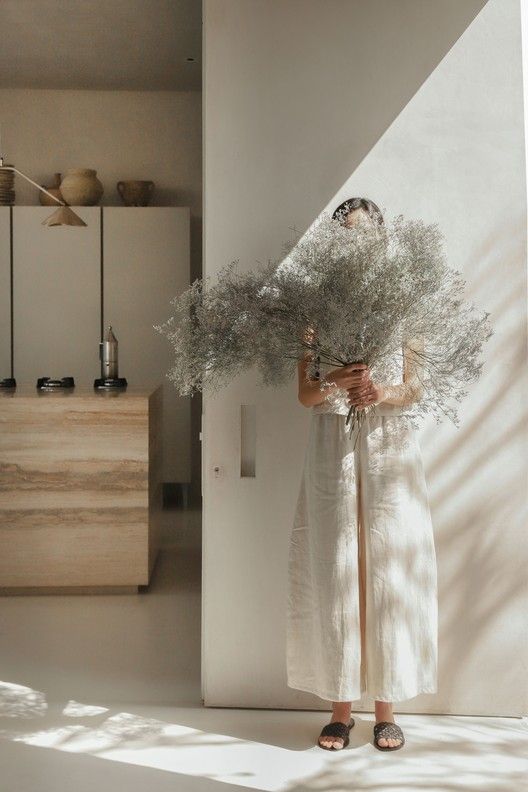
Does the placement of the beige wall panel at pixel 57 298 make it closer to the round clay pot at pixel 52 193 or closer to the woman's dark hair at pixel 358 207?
the round clay pot at pixel 52 193

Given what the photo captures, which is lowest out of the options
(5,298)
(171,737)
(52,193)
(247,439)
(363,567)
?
(171,737)

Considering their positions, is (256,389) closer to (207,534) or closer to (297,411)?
(297,411)

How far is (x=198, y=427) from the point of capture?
7.84m

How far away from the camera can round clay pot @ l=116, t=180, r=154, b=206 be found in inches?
301

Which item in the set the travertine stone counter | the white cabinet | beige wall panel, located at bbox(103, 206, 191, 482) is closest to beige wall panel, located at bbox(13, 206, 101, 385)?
the white cabinet

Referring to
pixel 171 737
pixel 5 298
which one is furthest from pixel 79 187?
pixel 171 737

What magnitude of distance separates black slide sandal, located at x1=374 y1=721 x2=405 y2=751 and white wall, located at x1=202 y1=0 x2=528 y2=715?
11.5 inches

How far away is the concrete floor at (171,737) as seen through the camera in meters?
2.69

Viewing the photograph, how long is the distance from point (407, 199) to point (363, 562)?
1.28 meters

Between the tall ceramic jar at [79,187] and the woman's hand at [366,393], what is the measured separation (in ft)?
17.5

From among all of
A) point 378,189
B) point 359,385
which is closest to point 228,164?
point 378,189

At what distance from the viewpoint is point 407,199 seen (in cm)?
324

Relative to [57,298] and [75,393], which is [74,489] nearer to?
[75,393]

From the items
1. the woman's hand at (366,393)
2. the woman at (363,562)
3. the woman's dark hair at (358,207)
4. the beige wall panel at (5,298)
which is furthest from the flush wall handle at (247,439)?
the beige wall panel at (5,298)
